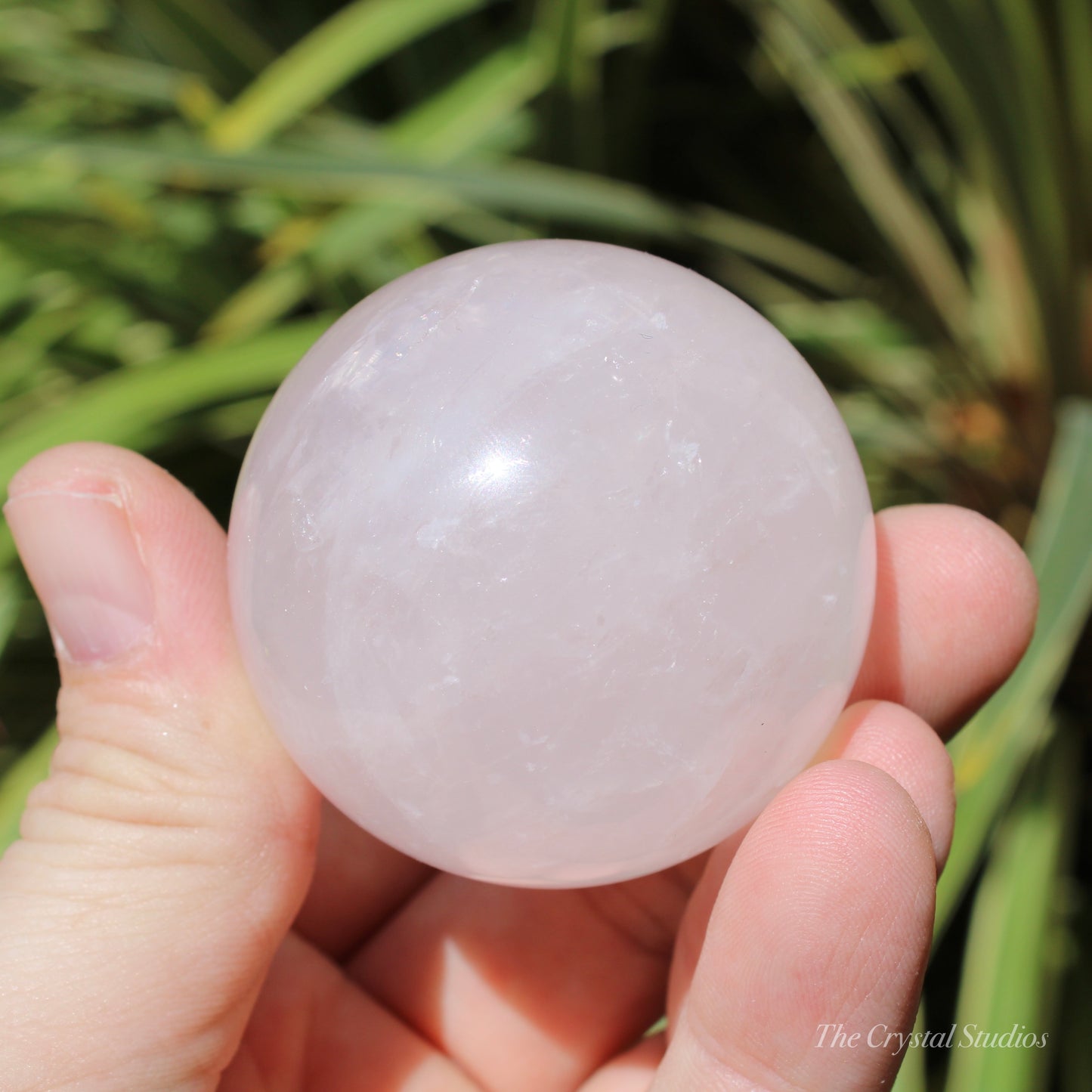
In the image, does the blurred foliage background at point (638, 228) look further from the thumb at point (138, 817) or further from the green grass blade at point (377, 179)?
the thumb at point (138, 817)

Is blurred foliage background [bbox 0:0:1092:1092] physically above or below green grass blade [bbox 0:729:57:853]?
above

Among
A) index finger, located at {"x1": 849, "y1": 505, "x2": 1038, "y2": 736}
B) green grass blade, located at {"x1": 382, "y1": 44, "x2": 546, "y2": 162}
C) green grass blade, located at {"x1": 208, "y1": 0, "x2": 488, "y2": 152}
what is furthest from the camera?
green grass blade, located at {"x1": 382, "y1": 44, "x2": 546, "y2": 162}

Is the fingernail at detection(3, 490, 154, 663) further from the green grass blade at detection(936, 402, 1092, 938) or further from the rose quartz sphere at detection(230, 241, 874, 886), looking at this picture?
the green grass blade at detection(936, 402, 1092, 938)

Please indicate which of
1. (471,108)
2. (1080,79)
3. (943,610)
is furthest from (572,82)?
(943,610)

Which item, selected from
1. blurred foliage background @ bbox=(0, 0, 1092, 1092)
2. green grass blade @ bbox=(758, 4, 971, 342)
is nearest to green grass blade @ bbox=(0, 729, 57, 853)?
blurred foliage background @ bbox=(0, 0, 1092, 1092)

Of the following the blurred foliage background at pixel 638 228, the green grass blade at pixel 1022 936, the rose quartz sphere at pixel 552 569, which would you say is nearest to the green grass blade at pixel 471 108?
the blurred foliage background at pixel 638 228

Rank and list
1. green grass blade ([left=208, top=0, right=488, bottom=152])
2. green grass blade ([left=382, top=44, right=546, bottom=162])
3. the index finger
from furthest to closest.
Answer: green grass blade ([left=382, top=44, right=546, bottom=162])
green grass blade ([left=208, top=0, right=488, bottom=152])
the index finger
